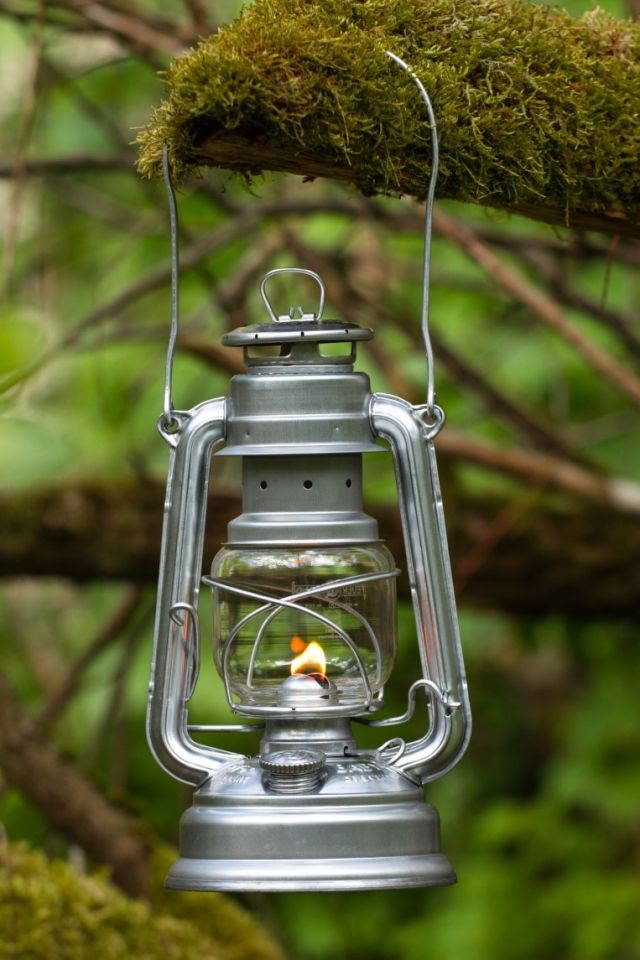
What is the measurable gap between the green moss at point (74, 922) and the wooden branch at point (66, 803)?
0.21m

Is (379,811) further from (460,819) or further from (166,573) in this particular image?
(460,819)

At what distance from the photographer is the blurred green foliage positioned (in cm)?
370

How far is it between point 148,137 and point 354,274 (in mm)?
2855

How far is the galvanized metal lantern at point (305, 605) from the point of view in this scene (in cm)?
125

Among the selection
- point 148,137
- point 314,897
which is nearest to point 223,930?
point 148,137

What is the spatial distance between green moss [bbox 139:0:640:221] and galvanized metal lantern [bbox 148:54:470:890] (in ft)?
0.34

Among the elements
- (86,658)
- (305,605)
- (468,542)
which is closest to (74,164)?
(86,658)

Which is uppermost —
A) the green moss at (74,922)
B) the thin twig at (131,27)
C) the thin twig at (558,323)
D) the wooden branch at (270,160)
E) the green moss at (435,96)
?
the thin twig at (131,27)

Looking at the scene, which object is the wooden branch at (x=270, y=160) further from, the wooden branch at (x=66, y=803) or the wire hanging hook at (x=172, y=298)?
the wooden branch at (x=66, y=803)

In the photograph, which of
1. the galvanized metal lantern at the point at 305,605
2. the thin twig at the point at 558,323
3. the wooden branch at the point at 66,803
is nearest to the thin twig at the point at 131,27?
the thin twig at the point at 558,323

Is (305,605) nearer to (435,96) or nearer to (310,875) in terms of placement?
(310,875)

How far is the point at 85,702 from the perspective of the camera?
448 centimetres

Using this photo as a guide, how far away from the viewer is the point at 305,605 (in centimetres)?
137

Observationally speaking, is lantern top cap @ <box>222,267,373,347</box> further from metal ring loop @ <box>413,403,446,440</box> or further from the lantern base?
the lantern base
